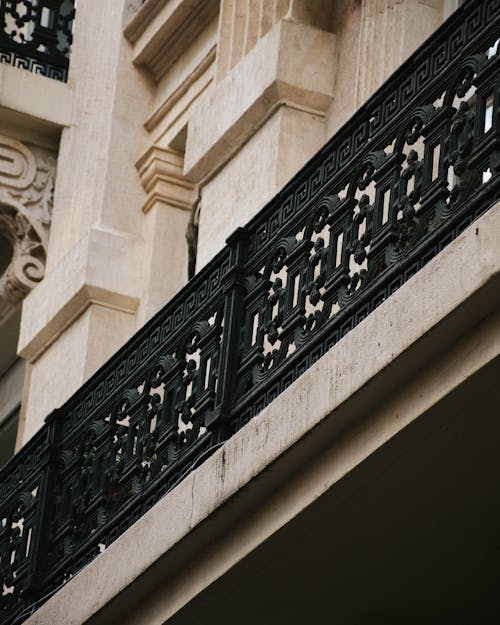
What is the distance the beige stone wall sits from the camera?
37.8 feet

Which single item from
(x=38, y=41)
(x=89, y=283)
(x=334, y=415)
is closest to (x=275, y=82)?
(x=89, y=283)

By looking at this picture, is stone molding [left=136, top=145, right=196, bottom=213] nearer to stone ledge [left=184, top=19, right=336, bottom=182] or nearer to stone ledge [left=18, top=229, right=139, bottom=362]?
stone ledge [left=18, top=229, right=139, bottom=362]

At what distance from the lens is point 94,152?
13938 mm

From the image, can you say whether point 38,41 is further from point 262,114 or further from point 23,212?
point 262,114

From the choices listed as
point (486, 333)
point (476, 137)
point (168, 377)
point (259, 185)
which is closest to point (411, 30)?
point (259, 185)

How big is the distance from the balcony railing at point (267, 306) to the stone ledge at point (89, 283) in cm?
239

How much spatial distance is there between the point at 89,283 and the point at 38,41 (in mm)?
2367

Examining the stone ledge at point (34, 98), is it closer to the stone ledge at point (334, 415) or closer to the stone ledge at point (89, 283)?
the stone ledge at point (89, 283)

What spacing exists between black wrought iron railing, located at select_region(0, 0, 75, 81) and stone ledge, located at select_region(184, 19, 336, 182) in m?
2.99

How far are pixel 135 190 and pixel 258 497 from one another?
5.69m

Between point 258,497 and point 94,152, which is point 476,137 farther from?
point 94,152

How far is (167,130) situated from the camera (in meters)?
13.8

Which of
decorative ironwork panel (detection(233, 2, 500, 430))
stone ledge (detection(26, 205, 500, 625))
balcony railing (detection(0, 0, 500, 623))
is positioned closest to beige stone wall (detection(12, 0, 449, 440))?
balcony railing (detection(0, 0, 500, 623))

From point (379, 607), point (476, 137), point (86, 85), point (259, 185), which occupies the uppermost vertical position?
point (86, 85)
